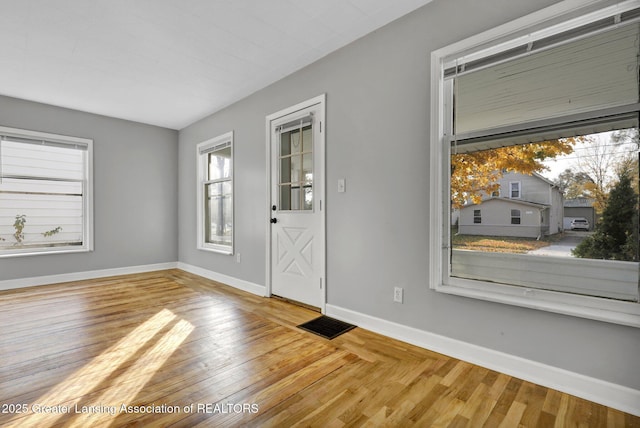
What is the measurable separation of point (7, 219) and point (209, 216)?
2583mm

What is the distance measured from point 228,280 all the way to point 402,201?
115 inches

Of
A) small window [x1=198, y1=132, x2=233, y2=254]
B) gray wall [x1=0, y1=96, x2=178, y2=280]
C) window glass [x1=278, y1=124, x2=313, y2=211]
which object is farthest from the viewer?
small window [x1=198, y1=132, x2=233, y2=254]

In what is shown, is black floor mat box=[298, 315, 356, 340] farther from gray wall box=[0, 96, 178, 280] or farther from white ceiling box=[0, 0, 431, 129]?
gray wall box=[0, 96, 178, 280]

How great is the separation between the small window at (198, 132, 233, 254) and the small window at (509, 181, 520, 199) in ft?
11.1

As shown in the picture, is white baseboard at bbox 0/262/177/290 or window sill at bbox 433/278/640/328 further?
white baseboard at bbox 0/262/177/290

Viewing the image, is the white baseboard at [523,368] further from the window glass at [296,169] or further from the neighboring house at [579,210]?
the window glass at [296,169]

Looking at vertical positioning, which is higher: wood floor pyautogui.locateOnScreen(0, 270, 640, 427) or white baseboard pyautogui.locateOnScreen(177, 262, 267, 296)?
white baseboard pyautogui.locateOnScreen(177, 262, 267, 296)

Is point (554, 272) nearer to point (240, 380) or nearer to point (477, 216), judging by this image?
point (477, 216)

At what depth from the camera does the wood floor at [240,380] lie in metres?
1.54

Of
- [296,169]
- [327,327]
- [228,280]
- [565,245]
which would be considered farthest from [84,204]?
[565,245]

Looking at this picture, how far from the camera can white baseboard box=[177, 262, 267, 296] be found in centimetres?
383

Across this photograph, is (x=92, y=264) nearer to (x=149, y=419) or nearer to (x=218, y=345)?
(x=218, y=345)

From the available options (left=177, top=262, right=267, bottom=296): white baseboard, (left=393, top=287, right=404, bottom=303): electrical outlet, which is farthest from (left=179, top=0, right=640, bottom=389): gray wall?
(left=177, top=262, right=267, bottom=296): white baseboard

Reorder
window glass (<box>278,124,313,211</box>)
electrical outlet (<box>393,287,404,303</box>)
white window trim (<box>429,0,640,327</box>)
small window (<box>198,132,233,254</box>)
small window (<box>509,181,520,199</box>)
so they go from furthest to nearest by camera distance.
A: small window (<box>198,132,233,254</box>) → window glass (<box>278,124,313,211</box>) → electrical outlet (<box>393,287,404,303</box>) → small window (<box>509,181,520,199</box>) → white window trim (<box>429,0,640,327</box>)
